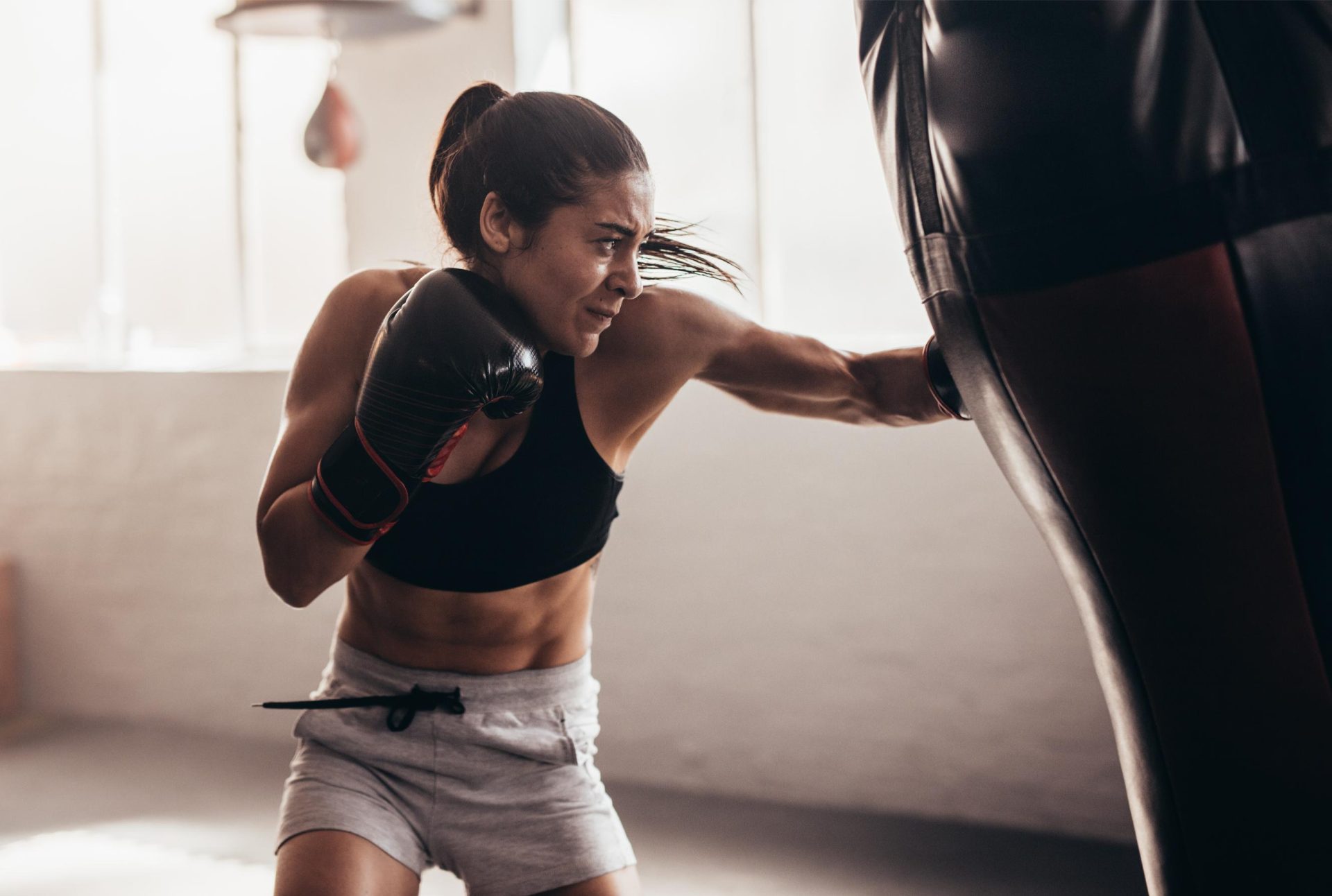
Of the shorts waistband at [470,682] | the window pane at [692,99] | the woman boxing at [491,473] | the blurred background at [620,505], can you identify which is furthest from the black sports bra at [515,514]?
the window pane at [692,99]

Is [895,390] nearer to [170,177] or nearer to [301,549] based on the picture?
[301,549]

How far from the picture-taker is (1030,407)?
73cm

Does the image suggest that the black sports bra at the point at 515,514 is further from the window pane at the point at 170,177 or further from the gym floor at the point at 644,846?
the window pane at the point at 170,177

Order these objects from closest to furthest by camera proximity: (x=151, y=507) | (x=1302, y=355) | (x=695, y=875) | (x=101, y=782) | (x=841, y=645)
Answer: (x=1302, y=355) → (x=695, y=875) → (x=841, y=645) → (x=101, y=782) → (x=151, y=507)

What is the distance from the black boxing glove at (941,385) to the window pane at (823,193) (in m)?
1.41

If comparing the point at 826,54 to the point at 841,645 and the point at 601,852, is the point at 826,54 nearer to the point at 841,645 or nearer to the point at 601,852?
the point at 841,645

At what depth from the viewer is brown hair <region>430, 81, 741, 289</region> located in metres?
1.34

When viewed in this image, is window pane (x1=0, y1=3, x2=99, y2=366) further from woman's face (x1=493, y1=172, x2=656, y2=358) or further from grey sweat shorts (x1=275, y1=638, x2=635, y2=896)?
woman's face (x1=493, y1=172, x2=656, y2=358)

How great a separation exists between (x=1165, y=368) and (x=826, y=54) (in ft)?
8.34

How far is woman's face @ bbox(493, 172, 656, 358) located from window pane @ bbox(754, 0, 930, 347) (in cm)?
164

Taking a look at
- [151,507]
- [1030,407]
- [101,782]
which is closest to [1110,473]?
[1030,407]

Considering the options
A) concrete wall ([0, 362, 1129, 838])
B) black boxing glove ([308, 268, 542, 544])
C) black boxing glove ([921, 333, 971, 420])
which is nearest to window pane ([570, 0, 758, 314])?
concrete wall ([0, 362, 1129, 838])

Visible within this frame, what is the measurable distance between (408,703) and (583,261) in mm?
604

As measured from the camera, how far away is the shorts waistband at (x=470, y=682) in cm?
156
